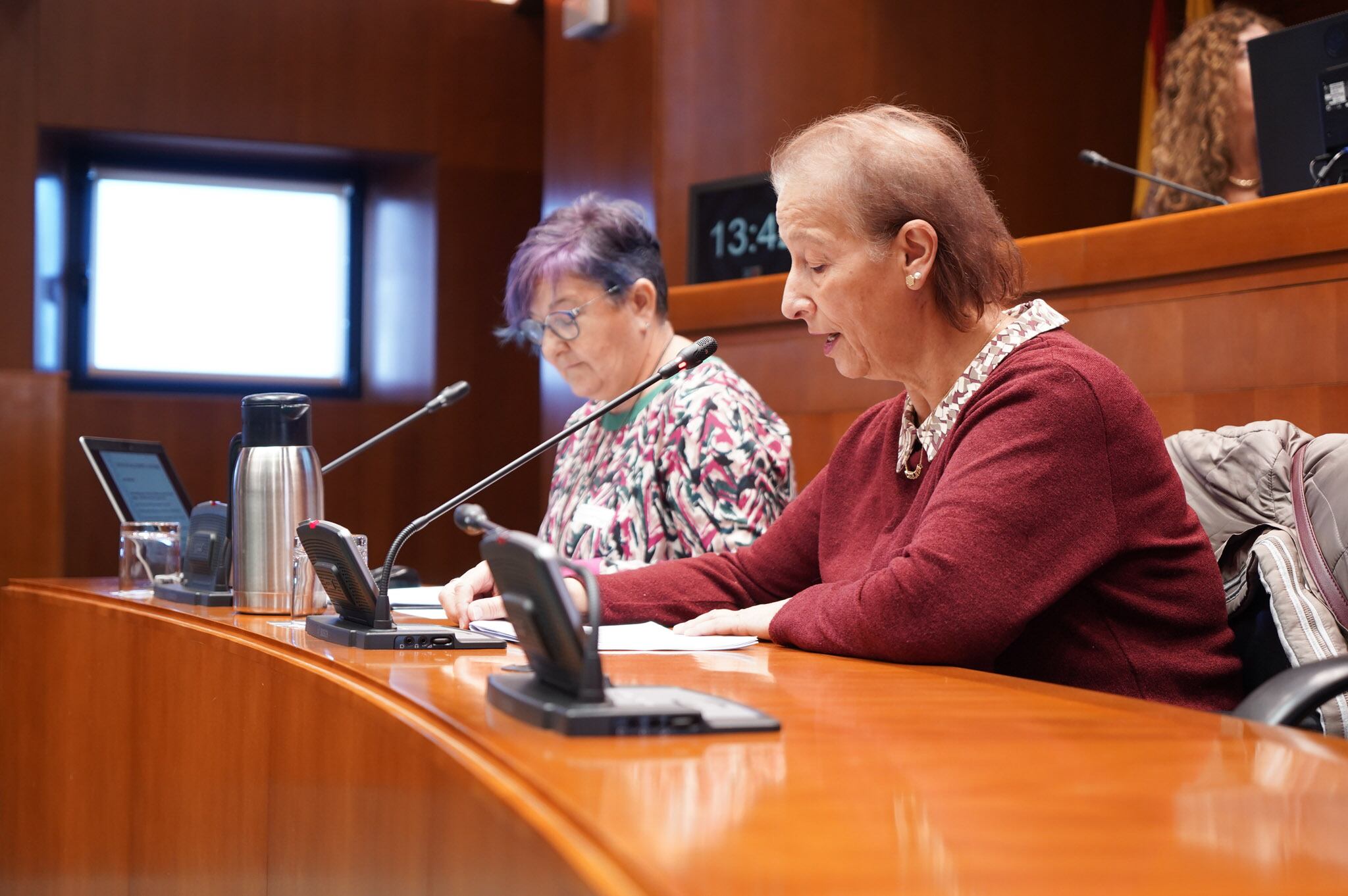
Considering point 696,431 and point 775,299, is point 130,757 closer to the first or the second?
point 696,431

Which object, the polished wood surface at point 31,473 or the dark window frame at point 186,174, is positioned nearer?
the polished wood surface at point 31,473

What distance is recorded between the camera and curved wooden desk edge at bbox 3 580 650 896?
0.67 metres

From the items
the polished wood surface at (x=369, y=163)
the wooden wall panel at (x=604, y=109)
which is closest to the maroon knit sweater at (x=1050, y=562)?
the wooden wall panel at (x=604, y=109)

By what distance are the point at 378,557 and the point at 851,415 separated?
8.05 ft

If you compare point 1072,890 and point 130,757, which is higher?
point 1072,890

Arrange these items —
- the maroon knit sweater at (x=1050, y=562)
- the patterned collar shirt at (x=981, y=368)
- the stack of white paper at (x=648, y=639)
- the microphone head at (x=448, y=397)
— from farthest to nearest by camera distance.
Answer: the microphone head at (x=448, y=397) → the patterned collar shirt at (x=981, y=368) → the stack of white paper at (x=648, y=639) → the maroon knit sweater at (x=1050, y=562)

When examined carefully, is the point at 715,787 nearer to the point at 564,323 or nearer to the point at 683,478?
the point at 683,478

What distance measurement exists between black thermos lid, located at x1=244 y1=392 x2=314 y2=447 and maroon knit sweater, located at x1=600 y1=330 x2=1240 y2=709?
0.75 meters

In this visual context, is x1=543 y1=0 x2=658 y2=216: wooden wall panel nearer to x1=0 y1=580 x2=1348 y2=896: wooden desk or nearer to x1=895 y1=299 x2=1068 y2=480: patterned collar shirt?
x1=895 y1=299 x2=1068 y2=480: patterned collar shirt

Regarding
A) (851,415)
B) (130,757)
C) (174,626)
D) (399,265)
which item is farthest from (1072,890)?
(399,265)

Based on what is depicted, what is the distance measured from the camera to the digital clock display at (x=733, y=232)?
3.34 m

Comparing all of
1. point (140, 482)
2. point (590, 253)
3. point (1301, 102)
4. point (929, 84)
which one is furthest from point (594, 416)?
point (929, 84)

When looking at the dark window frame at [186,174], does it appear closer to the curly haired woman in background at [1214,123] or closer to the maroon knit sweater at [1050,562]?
the curly haired woman in background at [1214,123]

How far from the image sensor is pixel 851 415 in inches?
111
